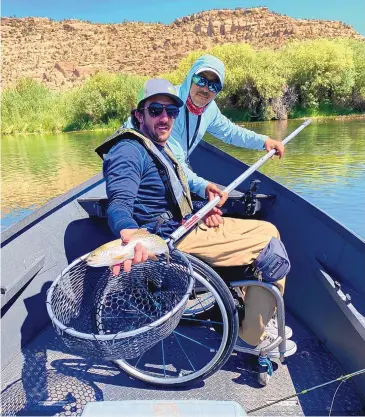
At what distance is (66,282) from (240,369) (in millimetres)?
1074

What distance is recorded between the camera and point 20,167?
1872 centimetres

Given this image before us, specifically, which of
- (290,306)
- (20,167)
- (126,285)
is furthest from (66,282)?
(20,167)

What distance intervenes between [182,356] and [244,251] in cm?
81

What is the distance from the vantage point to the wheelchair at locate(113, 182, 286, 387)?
6.28 feet

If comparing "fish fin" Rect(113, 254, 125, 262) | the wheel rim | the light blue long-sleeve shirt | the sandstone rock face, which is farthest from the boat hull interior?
the sandstone rock face

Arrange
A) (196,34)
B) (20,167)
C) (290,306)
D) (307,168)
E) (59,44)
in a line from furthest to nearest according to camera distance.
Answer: (196,34) → (59,44) → (20,167) → (307,168) → (290,306)

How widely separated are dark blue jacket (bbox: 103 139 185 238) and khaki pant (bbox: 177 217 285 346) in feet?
0.49

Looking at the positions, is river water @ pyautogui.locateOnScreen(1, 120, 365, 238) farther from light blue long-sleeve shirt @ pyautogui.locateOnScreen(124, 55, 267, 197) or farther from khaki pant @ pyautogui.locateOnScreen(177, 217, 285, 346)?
khaki pant @ pyautogui.locateOnScreen(177, 217, 285, 346)

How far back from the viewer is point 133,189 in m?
1.84

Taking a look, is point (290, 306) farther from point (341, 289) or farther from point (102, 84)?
point (102, 84)

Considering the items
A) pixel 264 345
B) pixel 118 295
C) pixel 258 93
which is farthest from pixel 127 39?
pixel 264 345

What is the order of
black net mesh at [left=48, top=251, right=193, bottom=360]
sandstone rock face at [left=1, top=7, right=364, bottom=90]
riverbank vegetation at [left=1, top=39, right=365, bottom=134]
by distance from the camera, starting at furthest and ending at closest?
sandstone rock face at [left=1, top=7, right=364, bottom=90] < riverbank vegetation at [left=1, top=39, right=365, bottom=134] < black net mesh at [left=48, top=251, right=193, bottom=360]

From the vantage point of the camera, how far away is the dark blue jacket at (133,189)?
68.9 inches

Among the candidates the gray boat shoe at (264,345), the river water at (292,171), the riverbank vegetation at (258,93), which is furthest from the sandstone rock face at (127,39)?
the gray boat shoe at (264,345)
